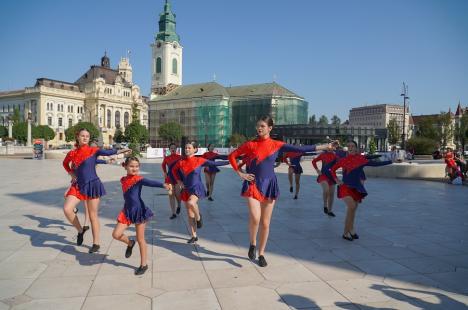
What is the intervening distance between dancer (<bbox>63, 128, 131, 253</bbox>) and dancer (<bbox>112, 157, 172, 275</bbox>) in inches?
45.3

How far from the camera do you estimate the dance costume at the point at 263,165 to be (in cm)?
553

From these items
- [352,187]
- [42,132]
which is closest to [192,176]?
[352,187]

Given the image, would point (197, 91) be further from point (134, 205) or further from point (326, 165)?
point (134, 205)

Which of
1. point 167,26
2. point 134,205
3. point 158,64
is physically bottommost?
point 134,205

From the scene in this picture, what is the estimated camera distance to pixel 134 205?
536cm

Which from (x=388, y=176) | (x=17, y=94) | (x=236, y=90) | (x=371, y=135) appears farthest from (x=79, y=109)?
(x=388, y=176)

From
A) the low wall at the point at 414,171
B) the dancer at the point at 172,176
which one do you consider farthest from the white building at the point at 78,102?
the dancer at the point at 172,176

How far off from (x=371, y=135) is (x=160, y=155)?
153ft

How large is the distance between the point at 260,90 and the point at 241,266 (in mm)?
87552

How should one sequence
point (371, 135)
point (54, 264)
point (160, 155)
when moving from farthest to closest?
point (371, 135) < point (160, 155) < point (54, 264)

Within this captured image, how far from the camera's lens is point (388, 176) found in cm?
2133

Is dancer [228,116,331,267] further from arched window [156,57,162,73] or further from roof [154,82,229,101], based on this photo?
arched window [156,57,162,73]

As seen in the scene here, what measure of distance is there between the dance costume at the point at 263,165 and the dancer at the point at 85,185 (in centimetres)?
244

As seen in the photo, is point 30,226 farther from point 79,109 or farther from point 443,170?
point 79,109
